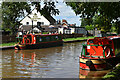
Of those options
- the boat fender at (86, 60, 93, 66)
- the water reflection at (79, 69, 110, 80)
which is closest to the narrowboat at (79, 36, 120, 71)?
the boat fender at (86, 60, 93, 66)

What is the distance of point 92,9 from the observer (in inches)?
520

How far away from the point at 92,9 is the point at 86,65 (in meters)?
3.24

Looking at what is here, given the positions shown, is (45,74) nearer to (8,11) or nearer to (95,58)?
(95,58)

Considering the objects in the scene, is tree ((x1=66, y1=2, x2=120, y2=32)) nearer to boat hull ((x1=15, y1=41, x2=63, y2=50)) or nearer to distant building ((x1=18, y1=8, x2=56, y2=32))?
boat hull ((x1=15, y1=41, x2=63, y2=50))

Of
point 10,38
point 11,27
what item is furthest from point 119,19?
point 11,27

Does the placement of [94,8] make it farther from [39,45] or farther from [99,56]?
[39,45]

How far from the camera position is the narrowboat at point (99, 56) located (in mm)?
12648

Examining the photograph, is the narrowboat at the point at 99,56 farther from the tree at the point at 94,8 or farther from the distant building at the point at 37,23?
the distant building at the point at 37,23

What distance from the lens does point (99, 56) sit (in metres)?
13.6

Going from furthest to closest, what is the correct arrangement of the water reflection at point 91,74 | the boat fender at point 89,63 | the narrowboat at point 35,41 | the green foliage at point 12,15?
the green foliage at point 12,15
the narrowboat at point 35,41
the boat fender at point 89,63
the water reflection at point 91,74

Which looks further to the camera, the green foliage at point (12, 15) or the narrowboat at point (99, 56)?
the green foliage at point (12, 15)

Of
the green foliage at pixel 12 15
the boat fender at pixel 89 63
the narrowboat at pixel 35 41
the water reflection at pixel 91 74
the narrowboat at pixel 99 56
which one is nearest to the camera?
the water reflection at pixel 91 74

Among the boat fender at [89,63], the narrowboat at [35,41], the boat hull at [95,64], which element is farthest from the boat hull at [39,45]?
the boat fender at [89,63]

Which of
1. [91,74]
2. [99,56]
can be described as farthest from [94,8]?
[91,74]
